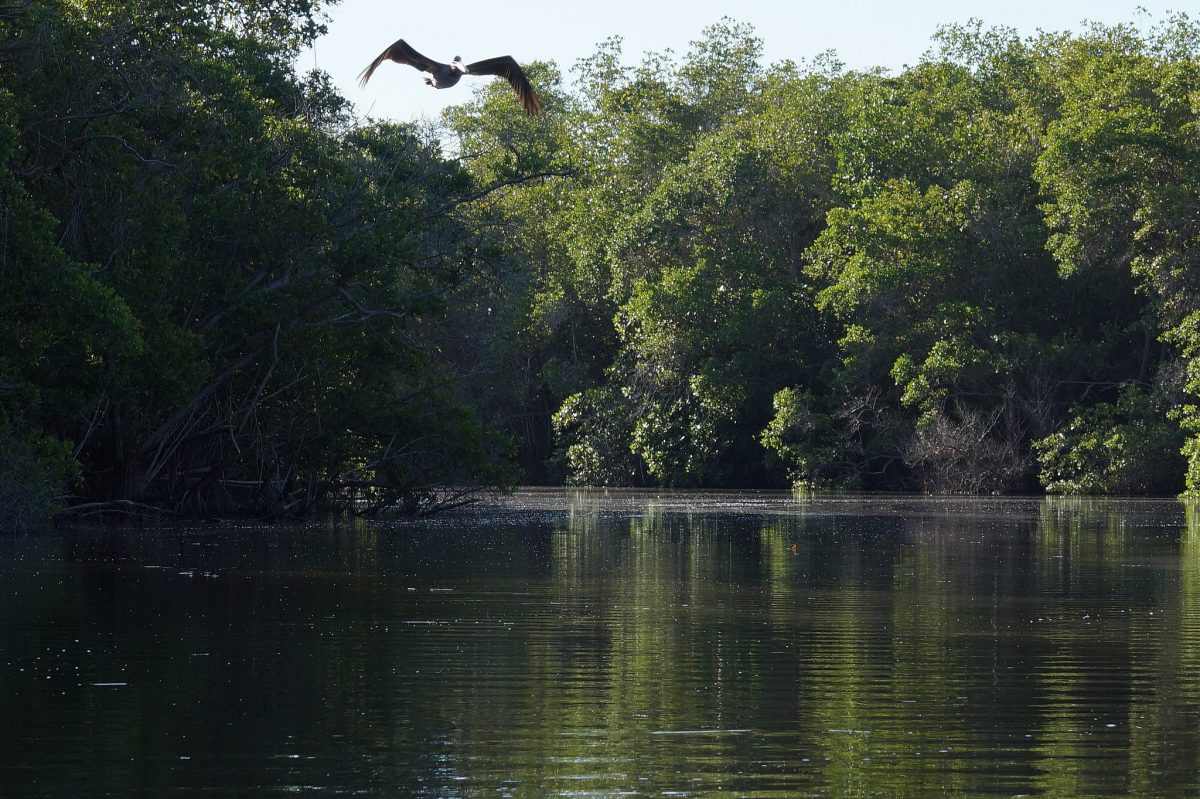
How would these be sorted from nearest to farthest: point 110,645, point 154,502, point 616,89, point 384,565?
point 110,645, point 384,565, point 154,502, point 616,89

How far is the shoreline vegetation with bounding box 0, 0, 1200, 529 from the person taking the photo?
80.8ft

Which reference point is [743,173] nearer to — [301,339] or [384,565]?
[301,339]

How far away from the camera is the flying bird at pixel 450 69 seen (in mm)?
25984

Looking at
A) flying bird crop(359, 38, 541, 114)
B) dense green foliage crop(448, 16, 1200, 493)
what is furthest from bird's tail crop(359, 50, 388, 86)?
dense green foliage crop(448, 16, 1200, 493)

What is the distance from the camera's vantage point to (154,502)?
92.0 feet

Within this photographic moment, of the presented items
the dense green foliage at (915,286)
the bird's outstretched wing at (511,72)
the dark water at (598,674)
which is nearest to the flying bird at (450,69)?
the bird's outstretched wing at (511,72)

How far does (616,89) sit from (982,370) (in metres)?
24.0

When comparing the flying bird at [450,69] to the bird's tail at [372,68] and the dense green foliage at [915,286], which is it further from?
the dense green foliage at [915,286]

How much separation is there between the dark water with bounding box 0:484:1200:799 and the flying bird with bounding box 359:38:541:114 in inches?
307

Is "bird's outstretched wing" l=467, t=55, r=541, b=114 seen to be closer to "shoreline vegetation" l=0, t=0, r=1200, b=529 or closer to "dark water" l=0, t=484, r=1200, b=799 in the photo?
"shoreline vegetation" l=0, t=0, r=1200, b=529

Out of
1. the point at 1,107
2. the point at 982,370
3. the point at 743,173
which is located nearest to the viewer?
the point at 1,107

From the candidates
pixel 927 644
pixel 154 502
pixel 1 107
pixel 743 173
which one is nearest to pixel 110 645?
pixel 927 644

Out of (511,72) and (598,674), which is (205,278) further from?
(598,674)

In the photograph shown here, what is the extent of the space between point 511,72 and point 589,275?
34.7 m
